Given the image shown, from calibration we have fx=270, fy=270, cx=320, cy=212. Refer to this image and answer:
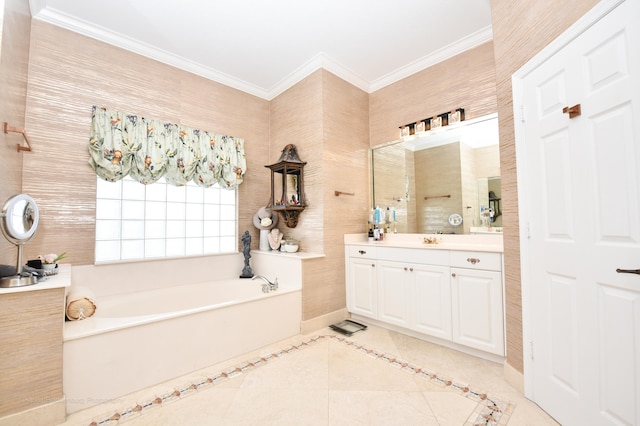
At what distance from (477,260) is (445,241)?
63 cm

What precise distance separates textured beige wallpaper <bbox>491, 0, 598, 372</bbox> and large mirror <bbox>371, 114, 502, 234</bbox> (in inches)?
24.2

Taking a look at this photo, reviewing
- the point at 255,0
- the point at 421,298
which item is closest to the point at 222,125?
the point at 255,0

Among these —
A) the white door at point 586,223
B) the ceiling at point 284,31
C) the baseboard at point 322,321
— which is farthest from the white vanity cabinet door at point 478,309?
the ceiling at point 284,31

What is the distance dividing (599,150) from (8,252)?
3.48m

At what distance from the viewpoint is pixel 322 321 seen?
2857 mm

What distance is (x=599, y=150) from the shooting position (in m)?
1.22

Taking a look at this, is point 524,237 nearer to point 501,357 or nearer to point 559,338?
point 559,338

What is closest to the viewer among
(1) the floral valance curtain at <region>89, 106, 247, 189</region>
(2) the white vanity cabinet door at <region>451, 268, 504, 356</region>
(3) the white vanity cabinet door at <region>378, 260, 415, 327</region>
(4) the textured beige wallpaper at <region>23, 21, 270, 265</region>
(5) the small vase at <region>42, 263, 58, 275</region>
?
(5) the small vase at <region>42, 263, 58, 275</region>

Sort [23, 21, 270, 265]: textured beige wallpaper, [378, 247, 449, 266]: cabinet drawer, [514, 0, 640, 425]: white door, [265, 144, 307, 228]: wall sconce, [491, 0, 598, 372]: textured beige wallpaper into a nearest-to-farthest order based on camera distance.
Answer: [514, 0, 640, 425]: white door, [491, 0, 598, 372]: textured beige wallpaper, [23, 21, 270, 265]: textured beige wallpaper, [378, 247, 449, 266]: cabinet drawer, [265, 144, 307, 228]: wall sconce

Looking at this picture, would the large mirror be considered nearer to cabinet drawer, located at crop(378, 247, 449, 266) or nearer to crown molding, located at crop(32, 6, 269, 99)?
cabinet drawer, located at crop(378, 247, 449, 266)

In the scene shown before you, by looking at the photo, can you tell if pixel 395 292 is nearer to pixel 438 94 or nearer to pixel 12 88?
pixel 438 94

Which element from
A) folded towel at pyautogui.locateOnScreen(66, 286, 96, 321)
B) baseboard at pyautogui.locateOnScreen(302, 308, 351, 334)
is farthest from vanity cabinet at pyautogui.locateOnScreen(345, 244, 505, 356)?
folded towel at pyautogui.locateOnScreen(66, 286, 96, 321)

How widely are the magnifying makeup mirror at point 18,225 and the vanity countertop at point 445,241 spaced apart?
2.55 metres

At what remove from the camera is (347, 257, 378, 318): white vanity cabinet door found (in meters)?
2.85
